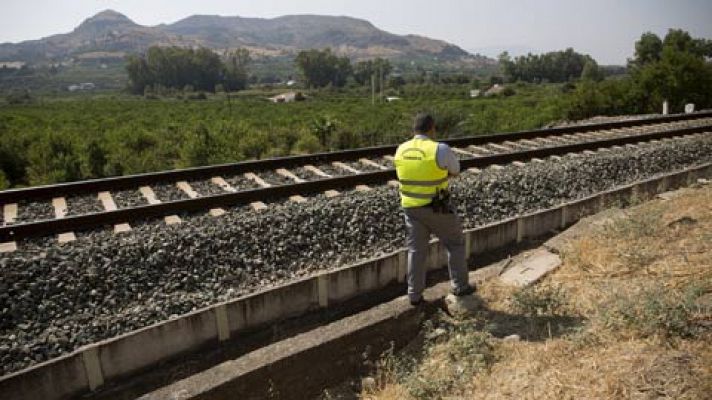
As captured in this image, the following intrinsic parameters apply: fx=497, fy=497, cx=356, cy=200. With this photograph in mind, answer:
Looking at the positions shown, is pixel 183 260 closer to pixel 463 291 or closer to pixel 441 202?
pixel 441 202

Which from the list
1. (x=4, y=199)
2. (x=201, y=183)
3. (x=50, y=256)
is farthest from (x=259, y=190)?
(x=4, y=199)

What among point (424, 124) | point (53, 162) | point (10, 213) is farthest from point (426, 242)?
point (53, 162)

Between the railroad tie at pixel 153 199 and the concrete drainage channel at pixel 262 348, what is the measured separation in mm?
2379

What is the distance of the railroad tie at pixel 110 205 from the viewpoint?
632cm

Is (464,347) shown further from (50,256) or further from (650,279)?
(50,256)

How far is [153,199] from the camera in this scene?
25.1 ft

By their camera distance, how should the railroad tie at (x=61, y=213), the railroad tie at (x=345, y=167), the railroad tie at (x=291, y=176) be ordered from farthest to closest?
the railroad tie at (x=345, y=167)
the railroad tie at (x=291, y=176)
the railroad tie at (x=61, y=213)

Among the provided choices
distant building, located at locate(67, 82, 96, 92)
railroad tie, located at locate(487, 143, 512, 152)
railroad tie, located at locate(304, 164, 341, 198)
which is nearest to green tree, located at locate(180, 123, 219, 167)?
railroad tie, located at locate(304, 164, 341, 198)

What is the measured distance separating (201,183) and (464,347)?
596 centimetres

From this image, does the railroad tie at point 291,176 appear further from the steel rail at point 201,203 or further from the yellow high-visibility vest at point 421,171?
the yellow high-visibility vest at point 421,171

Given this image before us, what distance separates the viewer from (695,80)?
74.7 ft

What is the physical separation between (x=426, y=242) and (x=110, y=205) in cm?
500

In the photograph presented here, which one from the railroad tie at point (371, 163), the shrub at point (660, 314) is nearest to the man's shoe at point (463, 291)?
the shrub at point (660, 314)

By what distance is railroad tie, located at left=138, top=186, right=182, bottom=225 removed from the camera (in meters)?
6.58
